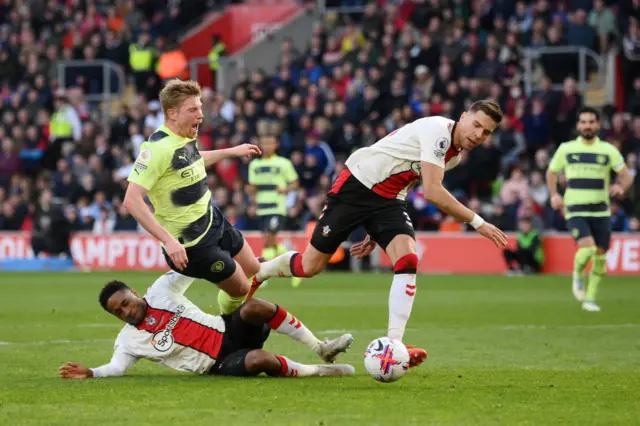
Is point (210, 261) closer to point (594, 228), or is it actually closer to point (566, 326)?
point (566, 326)

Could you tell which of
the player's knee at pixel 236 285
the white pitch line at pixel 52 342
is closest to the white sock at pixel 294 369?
the player's knee at pixel 236 285

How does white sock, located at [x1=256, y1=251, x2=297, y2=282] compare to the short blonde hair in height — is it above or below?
below

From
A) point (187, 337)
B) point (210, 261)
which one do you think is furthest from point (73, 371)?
point (210, 261)

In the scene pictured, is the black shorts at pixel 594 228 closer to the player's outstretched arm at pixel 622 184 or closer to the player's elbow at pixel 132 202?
A: the player's outstretched arm at pixel 622 184

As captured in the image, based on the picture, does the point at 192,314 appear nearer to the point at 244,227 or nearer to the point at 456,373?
the point at 456,373

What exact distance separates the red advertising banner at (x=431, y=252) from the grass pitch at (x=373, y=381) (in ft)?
14.5

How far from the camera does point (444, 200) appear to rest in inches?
341

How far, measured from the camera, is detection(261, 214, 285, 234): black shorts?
20562 millimetres

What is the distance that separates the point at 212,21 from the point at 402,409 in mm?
27471

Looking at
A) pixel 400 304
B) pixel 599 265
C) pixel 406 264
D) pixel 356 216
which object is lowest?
pixel 599 265

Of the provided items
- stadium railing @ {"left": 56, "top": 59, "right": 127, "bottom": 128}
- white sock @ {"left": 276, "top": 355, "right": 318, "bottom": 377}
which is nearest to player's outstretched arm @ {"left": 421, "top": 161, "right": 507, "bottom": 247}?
white sock @ {"left": 276, "top": 355, "right": 318, "bottom": 377}

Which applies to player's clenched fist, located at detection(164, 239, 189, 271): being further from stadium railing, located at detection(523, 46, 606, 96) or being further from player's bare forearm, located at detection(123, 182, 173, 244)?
stadium railing, located at detection(523, 46, 606, 96)

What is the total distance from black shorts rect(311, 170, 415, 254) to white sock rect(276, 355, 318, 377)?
3.15 feet

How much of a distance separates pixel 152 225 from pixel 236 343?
103 centimetres
